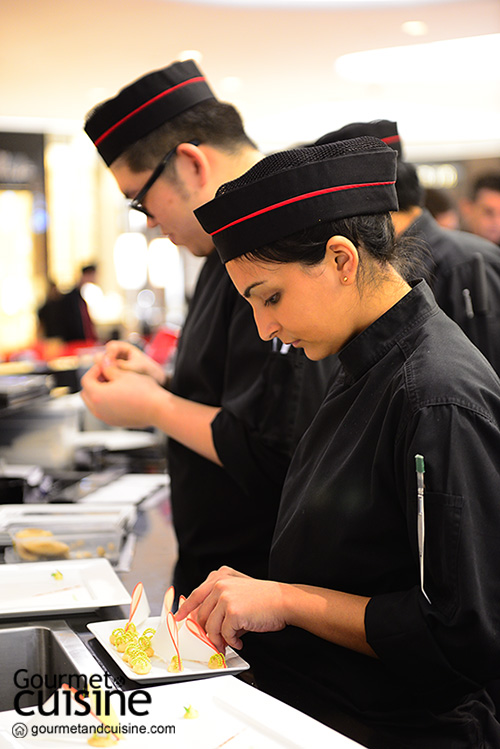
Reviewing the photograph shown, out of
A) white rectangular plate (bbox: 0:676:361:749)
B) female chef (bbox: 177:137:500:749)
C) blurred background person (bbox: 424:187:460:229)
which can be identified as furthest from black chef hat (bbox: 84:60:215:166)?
blurred background person (bbox: 424:187:460:229)

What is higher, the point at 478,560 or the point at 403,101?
the point at 403,101

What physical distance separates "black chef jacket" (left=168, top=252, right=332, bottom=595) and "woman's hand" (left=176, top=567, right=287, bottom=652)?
0.46 metres

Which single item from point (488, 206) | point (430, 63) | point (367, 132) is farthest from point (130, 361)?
point (430, 63)

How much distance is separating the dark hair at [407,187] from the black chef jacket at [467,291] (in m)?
0.06

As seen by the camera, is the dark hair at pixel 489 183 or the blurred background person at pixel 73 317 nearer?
the dark hair at pixel 489 183

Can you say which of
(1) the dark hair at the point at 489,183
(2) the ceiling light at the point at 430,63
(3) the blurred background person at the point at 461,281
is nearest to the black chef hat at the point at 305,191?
(3) the blurred background person at the point at 461,281

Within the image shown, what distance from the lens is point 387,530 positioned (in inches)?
44.0

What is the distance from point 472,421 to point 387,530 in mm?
192

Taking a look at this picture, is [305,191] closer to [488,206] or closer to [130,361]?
[130,361]

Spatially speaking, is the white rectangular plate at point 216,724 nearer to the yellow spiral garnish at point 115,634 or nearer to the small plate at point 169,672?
the small plate at point 169,672

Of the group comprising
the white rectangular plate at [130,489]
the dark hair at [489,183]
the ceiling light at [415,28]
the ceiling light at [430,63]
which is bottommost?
the white rectangular plate at [130,489]

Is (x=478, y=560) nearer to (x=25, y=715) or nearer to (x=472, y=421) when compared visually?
(x=472, y=421)

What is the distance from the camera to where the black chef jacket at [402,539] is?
3.34ft

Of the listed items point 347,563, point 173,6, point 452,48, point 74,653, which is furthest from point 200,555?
point 452,48
